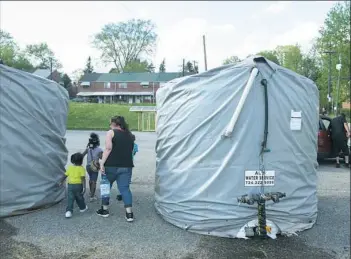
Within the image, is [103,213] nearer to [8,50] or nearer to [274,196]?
[274,196]

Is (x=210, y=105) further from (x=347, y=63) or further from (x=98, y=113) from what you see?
(x=347, y=63)

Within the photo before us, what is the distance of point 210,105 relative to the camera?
5152 mm

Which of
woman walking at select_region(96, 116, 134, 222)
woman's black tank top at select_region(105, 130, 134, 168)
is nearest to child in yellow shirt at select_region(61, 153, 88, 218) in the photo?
woman walking at select_region(96, 116, 134, 222)

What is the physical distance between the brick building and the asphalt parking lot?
65.2m

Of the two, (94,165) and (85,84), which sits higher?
(85,84)

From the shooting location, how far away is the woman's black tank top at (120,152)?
5676mm

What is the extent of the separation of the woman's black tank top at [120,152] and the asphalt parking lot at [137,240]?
32.3 inches

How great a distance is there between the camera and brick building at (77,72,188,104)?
7225 cm

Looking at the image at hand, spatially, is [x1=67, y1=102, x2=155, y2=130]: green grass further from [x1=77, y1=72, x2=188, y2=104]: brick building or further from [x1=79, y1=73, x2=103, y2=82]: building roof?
[x1=79, y1=73, x2=103, y2=82]: building roof

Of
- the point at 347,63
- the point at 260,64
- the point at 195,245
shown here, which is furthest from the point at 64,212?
the point at 347,63

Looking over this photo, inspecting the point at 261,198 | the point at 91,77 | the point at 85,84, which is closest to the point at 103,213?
the point at 261,198

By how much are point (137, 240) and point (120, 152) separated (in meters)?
1.37

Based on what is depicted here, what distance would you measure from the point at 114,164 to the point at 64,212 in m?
1.15

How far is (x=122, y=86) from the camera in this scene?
242 ft
